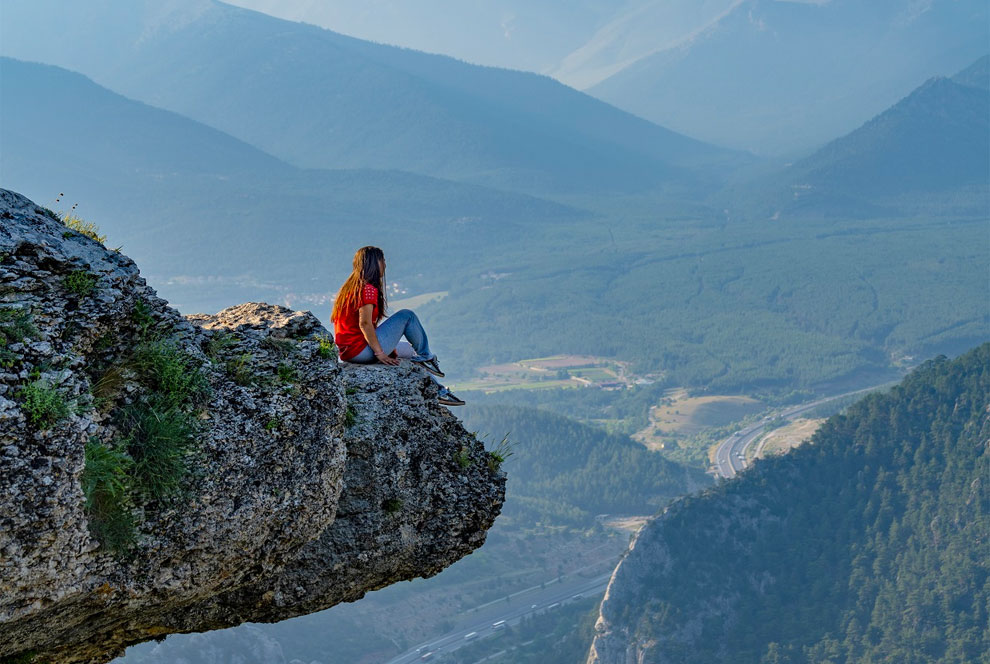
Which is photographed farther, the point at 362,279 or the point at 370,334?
the point at 362,279

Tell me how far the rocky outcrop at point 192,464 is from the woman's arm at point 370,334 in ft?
0.92

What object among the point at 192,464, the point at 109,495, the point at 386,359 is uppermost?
the point at 386,359

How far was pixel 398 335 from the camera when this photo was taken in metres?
11.2

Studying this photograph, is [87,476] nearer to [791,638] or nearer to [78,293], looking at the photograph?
[78,293]

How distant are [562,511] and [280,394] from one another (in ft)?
362

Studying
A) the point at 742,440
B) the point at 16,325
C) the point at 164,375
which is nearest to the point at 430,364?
the point at 164,375

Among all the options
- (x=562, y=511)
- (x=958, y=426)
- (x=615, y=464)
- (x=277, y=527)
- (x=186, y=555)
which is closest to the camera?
(x=186, y=555)

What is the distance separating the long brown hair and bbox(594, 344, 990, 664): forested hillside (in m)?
61.8

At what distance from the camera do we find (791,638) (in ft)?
231

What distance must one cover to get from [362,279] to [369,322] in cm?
51

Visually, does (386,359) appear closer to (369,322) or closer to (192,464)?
(369,322)

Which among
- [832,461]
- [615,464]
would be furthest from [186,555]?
[615,464]

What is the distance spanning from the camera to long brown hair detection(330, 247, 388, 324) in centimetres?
1106

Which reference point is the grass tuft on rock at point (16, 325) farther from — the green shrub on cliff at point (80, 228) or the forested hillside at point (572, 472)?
the forested hillside at point (572, 472)
